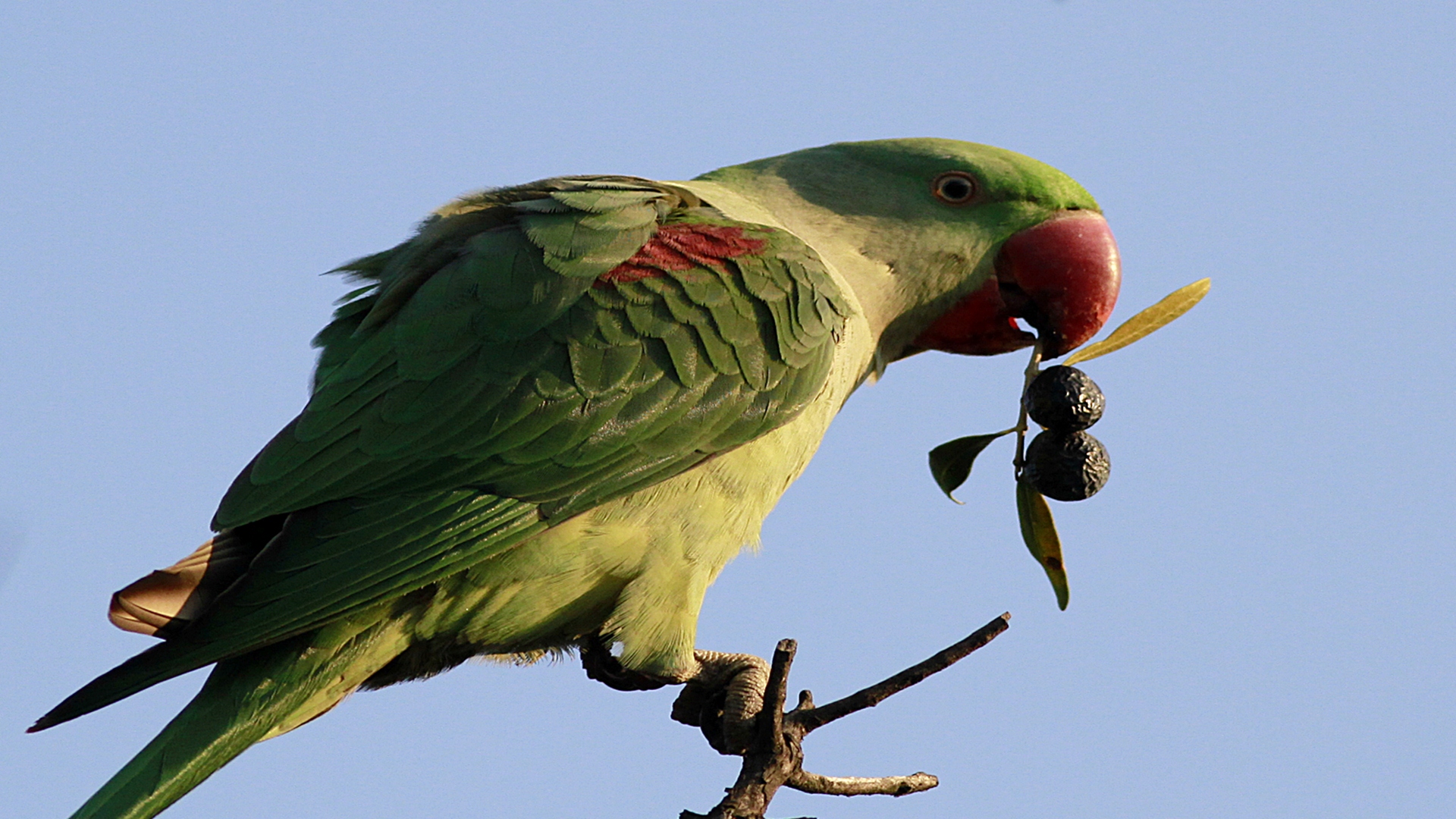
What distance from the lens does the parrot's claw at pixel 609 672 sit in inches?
162

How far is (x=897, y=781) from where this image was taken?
3.87m

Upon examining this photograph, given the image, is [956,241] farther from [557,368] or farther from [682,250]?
[557,368]

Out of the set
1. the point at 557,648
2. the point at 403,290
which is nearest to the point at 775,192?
the point at 403,290

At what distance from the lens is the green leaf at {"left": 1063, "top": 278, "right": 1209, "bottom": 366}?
14.3 feet

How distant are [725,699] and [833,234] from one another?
5.29 ft

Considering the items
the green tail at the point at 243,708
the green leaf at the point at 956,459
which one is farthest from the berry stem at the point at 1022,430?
the green tail at the point at 243,708

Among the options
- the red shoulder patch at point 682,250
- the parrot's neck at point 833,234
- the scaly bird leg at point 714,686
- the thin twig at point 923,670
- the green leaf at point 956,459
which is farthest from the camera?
the parrot's neck at point 833,234

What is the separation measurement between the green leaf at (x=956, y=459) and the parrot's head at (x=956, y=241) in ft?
1.73

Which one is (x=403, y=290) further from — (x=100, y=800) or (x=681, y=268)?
(x=100, y=800)

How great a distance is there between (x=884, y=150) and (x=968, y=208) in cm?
37

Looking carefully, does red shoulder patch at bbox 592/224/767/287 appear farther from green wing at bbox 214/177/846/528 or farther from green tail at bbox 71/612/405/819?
green tail at bbox 71/612/405/819

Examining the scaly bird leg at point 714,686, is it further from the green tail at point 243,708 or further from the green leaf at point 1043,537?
the green leaf at point 1043,537

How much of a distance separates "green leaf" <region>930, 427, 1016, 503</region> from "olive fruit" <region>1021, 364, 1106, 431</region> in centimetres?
19

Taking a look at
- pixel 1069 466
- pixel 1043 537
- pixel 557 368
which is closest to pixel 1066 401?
pixel 1069 466
